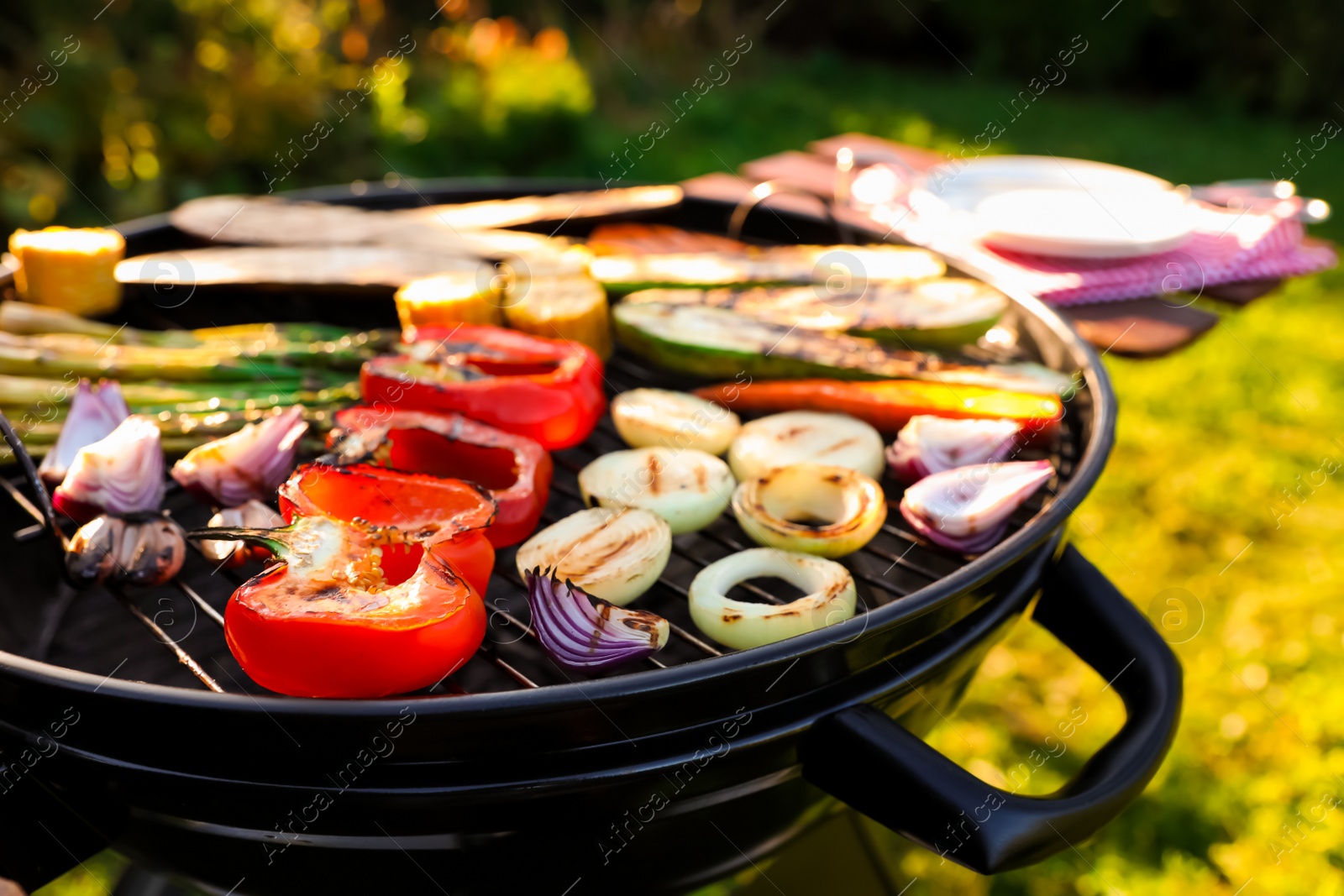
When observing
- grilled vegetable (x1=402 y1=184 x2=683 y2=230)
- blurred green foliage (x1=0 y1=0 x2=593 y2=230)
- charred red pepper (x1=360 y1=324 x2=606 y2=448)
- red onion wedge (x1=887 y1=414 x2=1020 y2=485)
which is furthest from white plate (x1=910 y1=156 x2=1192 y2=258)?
blurred green foliage (x1=0 y1=0 x2=593 y2=230)

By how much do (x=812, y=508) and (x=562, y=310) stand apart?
0.91 m

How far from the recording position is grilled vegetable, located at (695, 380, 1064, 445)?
223cm

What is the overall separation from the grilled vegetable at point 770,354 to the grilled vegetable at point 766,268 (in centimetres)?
19

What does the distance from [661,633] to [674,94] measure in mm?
10817

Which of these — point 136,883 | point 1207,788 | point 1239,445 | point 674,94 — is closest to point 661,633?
point 136,883

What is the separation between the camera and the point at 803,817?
1853 mm

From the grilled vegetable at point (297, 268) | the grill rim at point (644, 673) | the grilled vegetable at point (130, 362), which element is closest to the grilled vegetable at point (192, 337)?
the grilled vegetable at point (130, 362)

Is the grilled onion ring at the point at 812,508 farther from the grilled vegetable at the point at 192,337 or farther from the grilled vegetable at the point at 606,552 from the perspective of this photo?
the grilled vegetable at the point at 192,337

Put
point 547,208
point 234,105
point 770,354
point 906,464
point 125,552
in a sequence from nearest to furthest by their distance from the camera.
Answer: point 125,552 < point 906,464 < point 770,354 < point 547,208 < point 234,105

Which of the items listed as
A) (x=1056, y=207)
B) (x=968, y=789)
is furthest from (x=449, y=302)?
(x=1056, y=207)

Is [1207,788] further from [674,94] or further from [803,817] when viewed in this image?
[674,94]

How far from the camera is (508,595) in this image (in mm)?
2027

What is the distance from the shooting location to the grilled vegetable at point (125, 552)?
1720 mm

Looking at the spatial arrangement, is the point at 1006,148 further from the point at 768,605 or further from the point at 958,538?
the point at 768,605
